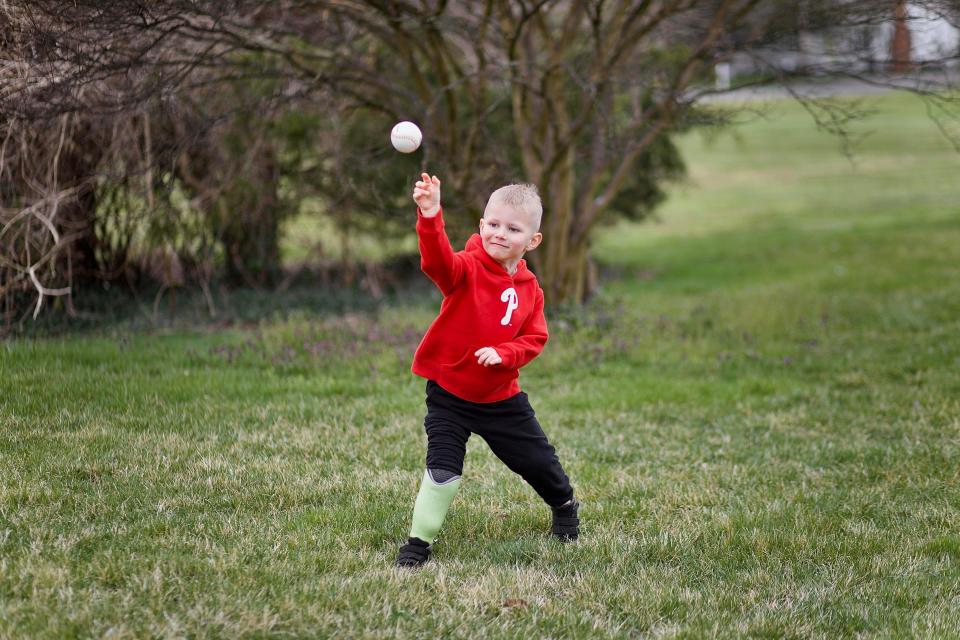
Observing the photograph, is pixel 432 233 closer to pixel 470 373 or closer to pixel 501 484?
pixel 470 373

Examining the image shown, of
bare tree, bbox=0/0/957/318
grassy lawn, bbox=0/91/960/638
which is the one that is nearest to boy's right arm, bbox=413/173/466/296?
grassy lawn, bbox=0/91/960/638

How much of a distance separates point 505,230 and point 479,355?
528 mm

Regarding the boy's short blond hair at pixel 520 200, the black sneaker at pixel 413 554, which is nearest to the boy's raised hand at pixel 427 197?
the boy's short blond hair at pixel 520 200

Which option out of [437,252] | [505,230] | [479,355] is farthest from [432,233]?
[479,355]

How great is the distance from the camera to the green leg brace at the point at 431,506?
13.1ft

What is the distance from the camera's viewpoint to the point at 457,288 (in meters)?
4.04

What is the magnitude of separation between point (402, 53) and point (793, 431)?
182 inches

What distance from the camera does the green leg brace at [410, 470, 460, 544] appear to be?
13.1ft

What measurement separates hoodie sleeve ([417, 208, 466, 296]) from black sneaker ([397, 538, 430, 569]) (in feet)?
3.49

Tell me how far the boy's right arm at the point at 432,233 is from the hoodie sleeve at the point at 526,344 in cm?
38

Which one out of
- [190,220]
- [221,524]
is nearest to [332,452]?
[221,524]

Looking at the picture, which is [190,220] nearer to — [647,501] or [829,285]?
[647,501]

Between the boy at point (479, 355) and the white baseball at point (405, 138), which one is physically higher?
the white baseball at point (405, 138)

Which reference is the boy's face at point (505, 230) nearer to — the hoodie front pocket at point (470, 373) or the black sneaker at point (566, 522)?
the hoodie front pocket at point (470, 373)
